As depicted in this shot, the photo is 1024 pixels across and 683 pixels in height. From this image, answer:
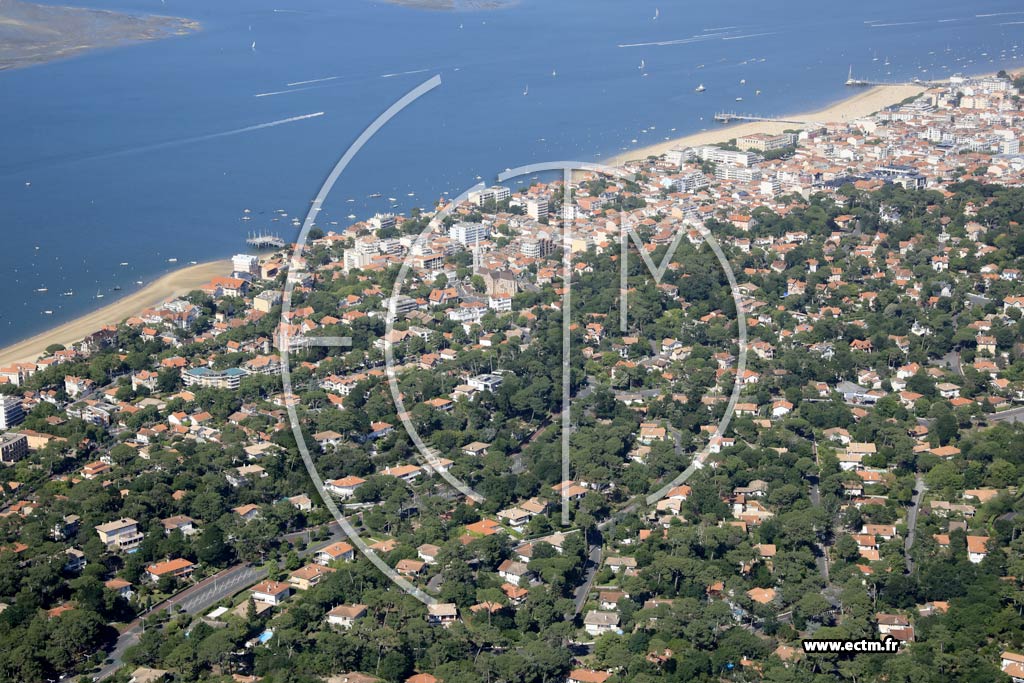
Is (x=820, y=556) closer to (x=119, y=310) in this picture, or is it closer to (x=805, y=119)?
(x=119, y=310)

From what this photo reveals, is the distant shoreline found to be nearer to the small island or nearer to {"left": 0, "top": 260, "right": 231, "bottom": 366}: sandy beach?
{"left": 0, "top": 260, "right": 231, "bottom": 366}: sandy beach

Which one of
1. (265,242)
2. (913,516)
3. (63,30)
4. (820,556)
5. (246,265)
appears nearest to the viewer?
(820,556)

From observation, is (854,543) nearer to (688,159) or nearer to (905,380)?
(905,380)

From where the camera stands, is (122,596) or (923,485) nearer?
(122,596)

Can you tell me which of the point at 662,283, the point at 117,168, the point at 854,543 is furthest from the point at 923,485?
the point at 117,168

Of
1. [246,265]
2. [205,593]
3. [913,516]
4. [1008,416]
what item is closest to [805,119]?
[246,265]

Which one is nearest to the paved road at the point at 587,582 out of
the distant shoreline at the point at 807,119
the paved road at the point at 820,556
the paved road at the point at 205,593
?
the paved road at the point at 820,556

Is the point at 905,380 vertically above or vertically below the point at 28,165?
below
